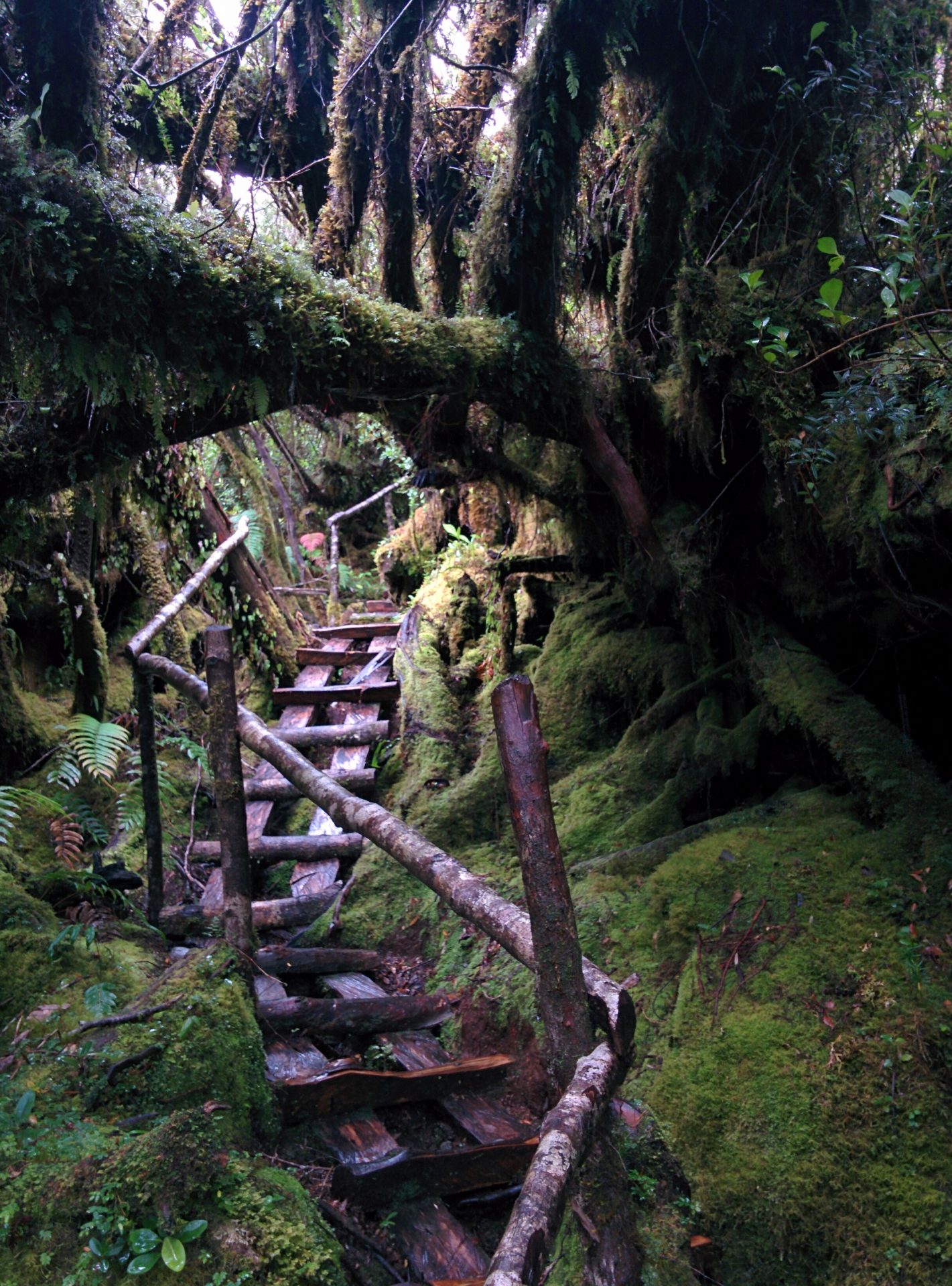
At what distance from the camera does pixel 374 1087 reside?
3020 mm

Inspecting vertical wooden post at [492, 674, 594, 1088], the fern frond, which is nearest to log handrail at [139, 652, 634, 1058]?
vertical wooden post at [492, 674, 594, 1088]

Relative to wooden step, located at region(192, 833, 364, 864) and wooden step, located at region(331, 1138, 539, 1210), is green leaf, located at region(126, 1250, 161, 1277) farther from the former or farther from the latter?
wooden step, located at region(192, 833, 364, 864)

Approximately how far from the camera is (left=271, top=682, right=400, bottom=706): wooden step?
7.79 metres

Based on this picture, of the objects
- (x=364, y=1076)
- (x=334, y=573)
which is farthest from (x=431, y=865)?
(x=334, y=573)

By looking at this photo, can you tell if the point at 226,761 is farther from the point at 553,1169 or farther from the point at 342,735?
the point at 342,735

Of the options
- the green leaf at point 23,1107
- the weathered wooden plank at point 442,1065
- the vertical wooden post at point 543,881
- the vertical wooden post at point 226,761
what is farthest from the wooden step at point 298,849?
the vertical wooden post at point 543,881

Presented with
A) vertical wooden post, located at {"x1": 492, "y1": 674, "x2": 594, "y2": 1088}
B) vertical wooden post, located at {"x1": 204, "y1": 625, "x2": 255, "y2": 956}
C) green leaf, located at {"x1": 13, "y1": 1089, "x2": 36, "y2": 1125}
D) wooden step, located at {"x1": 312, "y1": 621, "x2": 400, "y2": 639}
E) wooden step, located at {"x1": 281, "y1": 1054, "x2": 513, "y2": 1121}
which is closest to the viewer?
vertical wooden post, located at {"x1": 492, "y1": 674, "x2": 594, "y2": 1088}

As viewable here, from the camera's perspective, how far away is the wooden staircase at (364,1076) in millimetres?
2539

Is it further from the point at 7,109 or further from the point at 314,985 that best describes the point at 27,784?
the point at 7,109

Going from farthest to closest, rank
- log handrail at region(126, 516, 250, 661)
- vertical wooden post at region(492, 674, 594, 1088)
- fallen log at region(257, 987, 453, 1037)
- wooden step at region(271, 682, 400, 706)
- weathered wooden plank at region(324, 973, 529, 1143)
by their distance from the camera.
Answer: wooden step at region(271, 682, 400, 706) < log handrail at region(126, 516, 250, 661) < fallen log at region(257, 987, 453, 1037) < weathered wooden plank at region(324, 973, 529, 1143) < vertical wooden post at region(492, 674, 594, 1088)

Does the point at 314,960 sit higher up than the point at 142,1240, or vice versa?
the point at 142,1240

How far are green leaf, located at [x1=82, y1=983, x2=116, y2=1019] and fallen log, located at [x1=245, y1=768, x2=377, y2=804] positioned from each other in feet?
11.0

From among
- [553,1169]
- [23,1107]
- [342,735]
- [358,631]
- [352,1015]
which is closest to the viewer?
[553,1169]

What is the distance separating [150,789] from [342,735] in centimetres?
268
